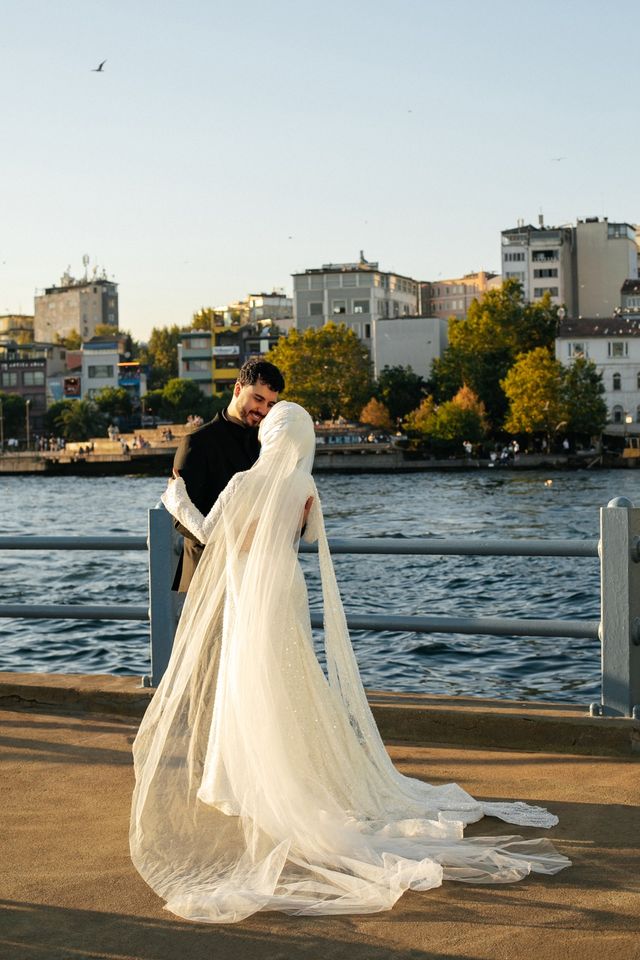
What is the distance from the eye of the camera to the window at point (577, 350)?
10819 centimetres

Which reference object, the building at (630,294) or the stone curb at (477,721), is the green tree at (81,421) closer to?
the building at (630,294)

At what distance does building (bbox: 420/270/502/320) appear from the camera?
163000mm

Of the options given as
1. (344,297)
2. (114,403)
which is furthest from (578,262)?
(114,403)

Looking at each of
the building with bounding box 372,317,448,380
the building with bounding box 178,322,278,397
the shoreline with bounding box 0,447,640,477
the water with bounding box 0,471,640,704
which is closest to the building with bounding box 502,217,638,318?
the building with bounding box 372,317,448,380

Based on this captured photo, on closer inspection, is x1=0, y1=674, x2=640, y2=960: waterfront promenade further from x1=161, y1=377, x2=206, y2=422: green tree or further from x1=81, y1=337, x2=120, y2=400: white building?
x1=81, y1=337, x2=120, y2=400: white building

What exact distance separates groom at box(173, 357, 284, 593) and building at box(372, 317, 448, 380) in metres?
122

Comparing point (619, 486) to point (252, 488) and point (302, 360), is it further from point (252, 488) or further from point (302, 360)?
point (252, 488)

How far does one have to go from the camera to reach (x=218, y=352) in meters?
154

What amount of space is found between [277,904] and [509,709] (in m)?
2.16

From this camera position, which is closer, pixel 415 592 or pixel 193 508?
pixel 193 508

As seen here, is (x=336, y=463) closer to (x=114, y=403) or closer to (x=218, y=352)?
(x=114, y=403)

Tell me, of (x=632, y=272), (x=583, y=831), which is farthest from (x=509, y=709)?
(x=632, y=272)

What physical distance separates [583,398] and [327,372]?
28699mm

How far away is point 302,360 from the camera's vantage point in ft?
399
